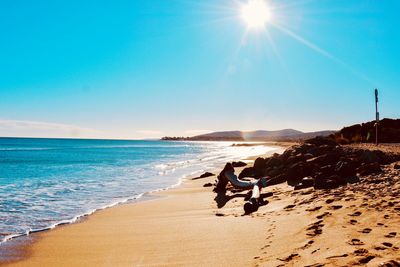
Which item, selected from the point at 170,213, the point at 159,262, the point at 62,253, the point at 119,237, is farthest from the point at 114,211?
the point at 159,262

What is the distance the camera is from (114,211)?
12812 mm

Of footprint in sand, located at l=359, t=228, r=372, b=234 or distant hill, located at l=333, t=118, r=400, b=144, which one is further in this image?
distant hill, located at l=333, t=118, r=400, b=144

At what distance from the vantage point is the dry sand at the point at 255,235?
5305 mm

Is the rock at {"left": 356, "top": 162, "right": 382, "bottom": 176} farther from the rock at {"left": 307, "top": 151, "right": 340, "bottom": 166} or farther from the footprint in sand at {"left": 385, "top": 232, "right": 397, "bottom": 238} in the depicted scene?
the footprint in sand at {"left": 385, "top": 232, "right": 397, "bottom": 238}

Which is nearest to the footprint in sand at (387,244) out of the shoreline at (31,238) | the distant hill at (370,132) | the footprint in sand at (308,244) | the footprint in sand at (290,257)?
the footprint in sand at (308,244)

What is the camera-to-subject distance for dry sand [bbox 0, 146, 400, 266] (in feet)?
17.4

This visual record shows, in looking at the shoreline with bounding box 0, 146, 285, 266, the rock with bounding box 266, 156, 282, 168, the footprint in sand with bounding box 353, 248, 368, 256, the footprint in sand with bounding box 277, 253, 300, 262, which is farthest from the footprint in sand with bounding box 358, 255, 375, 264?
the rock with bounding box 266, 156, 282, 168

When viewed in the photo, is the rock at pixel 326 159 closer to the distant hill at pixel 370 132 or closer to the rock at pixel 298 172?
the rock at pixel 298 172

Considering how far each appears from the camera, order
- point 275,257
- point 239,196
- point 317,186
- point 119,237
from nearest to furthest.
A: point 275,257
point 119,237
point 317,186
point 239,196

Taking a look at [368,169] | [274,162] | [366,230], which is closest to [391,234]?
[366,230]

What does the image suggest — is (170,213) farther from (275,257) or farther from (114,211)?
(275,257)

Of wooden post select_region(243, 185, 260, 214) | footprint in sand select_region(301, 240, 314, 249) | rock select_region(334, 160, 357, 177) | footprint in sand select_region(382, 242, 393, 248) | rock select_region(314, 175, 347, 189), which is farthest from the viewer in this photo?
rock select_region(334, 160, 357, 177)

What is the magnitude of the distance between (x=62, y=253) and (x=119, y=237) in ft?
4.86

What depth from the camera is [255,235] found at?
7.18 m
